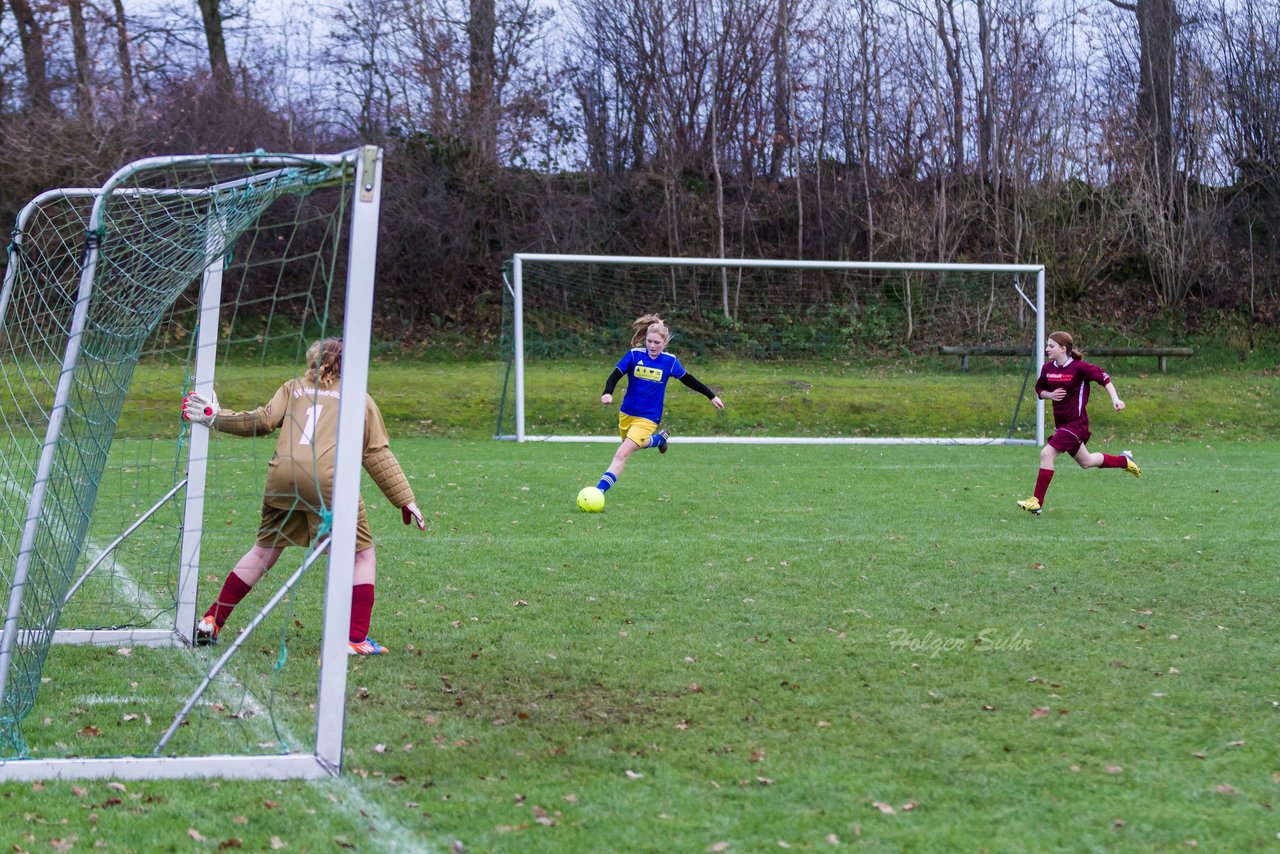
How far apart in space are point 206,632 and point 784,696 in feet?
9.78

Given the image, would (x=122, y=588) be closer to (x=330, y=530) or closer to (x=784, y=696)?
(x=330, y=530)

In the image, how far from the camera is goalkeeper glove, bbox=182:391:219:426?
5621 mm

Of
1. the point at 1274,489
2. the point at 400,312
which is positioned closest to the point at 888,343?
the point at 1274,489

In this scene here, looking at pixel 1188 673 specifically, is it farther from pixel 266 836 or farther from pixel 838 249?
pixel 838 249

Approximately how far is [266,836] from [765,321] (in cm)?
1746

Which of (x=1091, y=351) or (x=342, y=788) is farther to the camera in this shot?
(x=1091, y=351)

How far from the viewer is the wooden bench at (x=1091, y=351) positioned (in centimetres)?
2003

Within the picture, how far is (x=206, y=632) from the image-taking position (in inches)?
238

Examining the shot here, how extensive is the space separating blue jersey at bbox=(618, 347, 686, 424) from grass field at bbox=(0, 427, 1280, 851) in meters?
1.45

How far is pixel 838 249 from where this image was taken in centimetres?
2567

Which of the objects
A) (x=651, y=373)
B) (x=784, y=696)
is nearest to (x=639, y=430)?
(x=651, y=373)

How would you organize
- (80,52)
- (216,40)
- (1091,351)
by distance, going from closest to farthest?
1. (1091,351)
2. (80,52)
3. (216,40)

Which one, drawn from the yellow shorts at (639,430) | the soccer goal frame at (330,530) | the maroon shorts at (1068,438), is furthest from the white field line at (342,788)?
the maroon shorts at (1068,438)

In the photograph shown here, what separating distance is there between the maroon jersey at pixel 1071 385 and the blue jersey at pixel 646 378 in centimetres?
345
